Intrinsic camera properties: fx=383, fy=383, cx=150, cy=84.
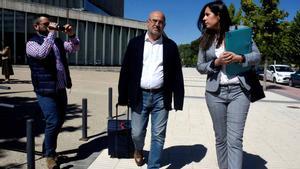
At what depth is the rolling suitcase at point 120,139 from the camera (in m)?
5.50

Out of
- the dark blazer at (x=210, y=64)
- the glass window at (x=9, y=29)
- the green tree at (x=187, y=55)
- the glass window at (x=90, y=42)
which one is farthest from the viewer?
the green tree at (x=187, y=55)

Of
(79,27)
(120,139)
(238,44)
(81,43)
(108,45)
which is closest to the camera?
(238,44)

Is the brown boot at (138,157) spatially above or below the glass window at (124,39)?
below

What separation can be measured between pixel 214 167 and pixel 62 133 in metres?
3.21

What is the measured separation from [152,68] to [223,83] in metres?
0.95

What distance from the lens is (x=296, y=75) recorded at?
27.4m

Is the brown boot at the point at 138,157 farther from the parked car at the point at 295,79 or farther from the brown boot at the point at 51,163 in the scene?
the parked car at the point at 295,79

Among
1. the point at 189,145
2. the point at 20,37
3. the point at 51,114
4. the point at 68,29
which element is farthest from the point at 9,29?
the point at 51,114

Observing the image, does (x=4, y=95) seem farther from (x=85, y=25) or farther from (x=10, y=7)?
(x=85, y=25)

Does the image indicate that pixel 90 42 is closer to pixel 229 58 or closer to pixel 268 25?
pixel 268 25

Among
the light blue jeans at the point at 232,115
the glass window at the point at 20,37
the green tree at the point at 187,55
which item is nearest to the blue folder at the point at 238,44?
the light blue jeans at the point at 232,115

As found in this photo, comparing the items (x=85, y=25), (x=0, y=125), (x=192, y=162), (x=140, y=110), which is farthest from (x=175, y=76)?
(x=85, y=25)

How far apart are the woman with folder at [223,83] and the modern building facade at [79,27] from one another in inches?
1045

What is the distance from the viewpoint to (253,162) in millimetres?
5684
